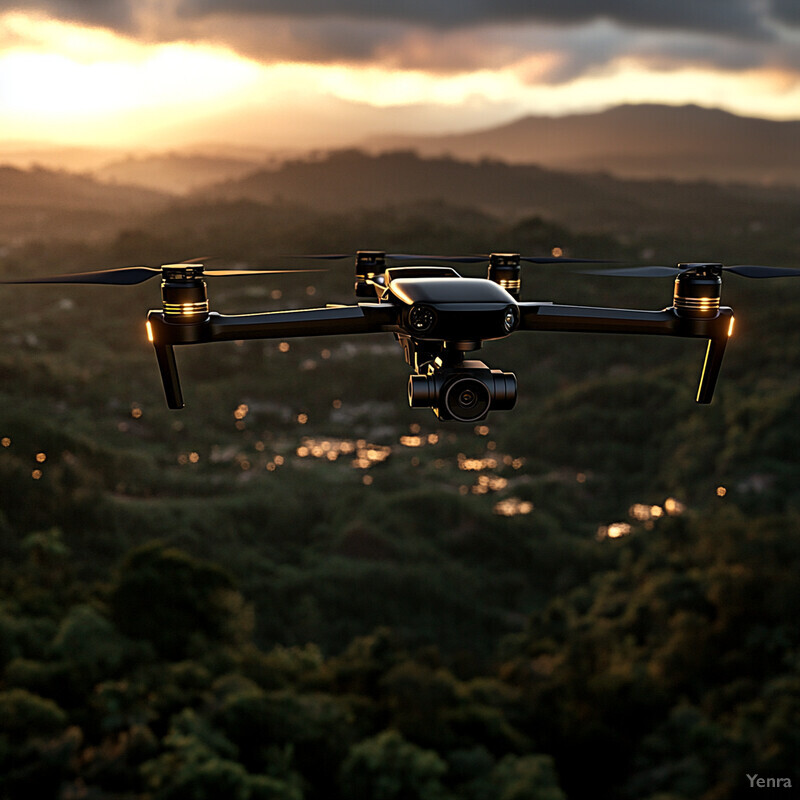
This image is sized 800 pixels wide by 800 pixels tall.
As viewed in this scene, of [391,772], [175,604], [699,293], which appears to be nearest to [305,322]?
[699,293]

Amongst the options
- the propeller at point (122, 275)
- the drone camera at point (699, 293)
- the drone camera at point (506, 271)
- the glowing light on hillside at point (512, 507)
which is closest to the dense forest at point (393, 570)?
the glowing light on hillside at point (512, 507)

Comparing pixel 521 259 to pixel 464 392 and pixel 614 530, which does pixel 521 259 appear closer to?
pixel 464 392

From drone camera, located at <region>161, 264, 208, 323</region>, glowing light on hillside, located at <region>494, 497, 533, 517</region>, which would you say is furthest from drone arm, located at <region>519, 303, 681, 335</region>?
glowing light on hillside, located at <region>494, 497, 533, 517</region>

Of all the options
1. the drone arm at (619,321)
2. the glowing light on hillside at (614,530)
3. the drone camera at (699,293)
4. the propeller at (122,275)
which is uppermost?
the propeller at (122,275)

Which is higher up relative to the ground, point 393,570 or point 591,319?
point 591,319

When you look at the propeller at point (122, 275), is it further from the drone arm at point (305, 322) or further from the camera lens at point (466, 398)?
the camera lens at point (466, 398)
